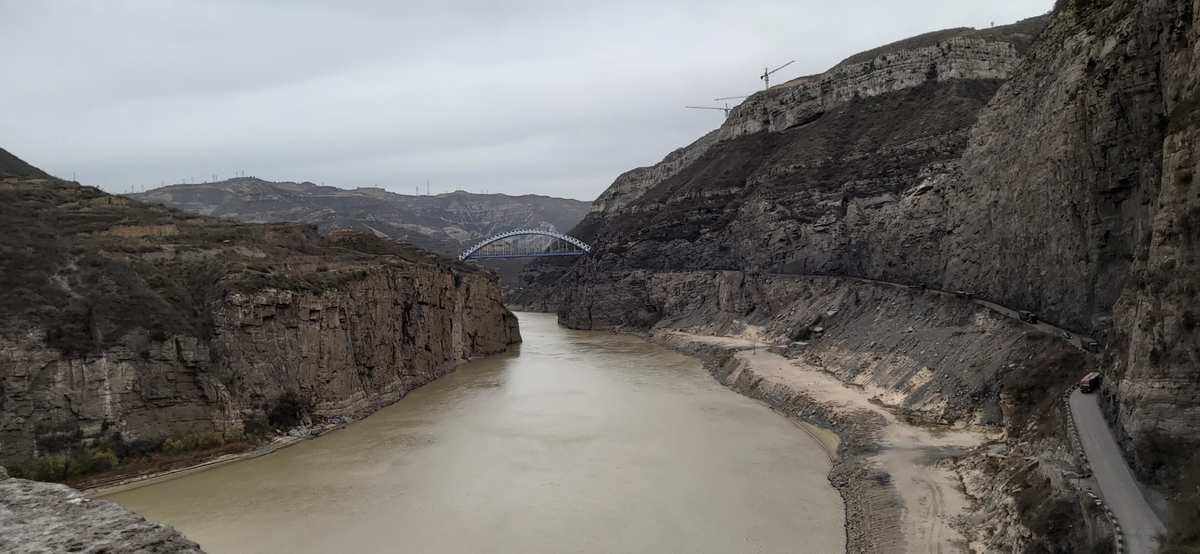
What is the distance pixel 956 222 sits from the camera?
39.6 metres

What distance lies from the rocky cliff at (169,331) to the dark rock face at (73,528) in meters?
15.2

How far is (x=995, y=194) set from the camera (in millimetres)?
34844

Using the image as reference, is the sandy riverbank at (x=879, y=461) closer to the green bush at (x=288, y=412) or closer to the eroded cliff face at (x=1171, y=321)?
the eroded cliff face at (x=1171, y=321)

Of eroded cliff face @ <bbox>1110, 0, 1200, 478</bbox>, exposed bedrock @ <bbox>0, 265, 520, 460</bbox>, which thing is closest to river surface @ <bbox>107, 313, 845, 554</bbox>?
exposed bedrock @ <bbox>0, 265, 520, 460</bbox>

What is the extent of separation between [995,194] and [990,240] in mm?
2441

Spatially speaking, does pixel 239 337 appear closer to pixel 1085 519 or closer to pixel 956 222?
pixel 1085 519

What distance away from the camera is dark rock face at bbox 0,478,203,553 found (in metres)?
11.6

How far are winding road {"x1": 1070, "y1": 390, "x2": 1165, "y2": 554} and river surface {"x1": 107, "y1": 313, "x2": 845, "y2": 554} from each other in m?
7.20

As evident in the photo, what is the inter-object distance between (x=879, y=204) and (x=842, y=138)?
17316mm

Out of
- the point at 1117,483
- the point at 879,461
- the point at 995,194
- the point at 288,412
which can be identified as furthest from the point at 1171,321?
the point at 288,412

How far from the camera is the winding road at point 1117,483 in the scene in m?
12.5

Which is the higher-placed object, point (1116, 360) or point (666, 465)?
point (1116, 360)

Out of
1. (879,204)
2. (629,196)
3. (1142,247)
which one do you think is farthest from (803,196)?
(629,196)

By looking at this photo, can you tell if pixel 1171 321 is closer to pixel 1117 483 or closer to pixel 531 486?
pixel 1117 483
